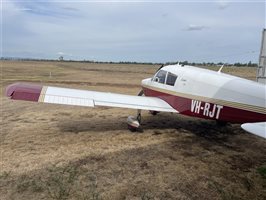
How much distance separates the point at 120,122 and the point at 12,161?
5127 millimetres

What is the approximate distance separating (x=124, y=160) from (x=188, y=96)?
11.6 ft

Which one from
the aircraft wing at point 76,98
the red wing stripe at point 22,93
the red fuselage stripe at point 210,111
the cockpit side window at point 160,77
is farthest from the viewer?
the cockpit side window at point 160,77

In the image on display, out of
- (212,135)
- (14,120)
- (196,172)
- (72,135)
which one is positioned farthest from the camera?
(14,120)

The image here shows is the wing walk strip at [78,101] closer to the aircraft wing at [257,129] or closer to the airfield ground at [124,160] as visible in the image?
the airfield ground at [124,160]

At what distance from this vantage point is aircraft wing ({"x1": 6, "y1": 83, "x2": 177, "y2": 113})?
9.80 meters

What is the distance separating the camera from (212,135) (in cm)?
1065

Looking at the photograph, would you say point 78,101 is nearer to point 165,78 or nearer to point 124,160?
point 124,160

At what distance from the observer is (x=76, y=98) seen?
10352 mm

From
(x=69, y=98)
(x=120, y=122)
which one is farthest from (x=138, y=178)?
(x=120, y=122)

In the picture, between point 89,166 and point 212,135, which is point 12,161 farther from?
point 212,135

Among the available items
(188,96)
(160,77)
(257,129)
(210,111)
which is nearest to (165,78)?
(160,77)

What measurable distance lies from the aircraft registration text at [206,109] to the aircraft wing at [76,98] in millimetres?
1126

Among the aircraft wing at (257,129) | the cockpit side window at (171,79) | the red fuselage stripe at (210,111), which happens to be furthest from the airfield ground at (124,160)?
the aircraft wing at (257,129)

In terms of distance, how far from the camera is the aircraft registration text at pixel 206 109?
9117mm
